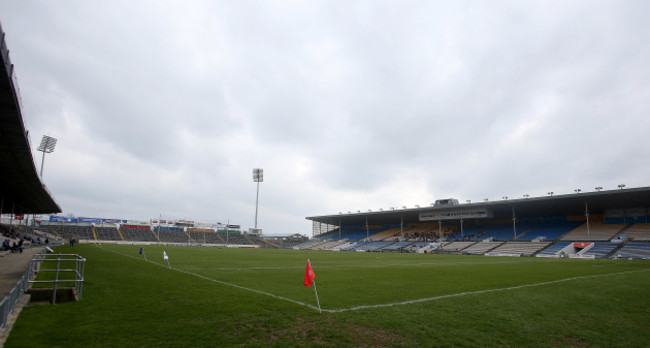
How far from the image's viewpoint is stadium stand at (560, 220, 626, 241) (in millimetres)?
48812

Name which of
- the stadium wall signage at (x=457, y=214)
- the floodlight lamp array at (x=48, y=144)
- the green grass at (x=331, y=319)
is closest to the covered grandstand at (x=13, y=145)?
the green grass at (x=331, y=319)

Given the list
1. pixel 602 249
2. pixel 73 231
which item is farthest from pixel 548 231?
pixel 73 231

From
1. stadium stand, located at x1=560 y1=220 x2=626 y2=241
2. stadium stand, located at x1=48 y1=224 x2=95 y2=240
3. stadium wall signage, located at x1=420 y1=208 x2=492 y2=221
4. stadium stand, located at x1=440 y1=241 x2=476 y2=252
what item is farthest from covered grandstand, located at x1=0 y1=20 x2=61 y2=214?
stadium wall signage, located at x1=420 y1=208 x2=492 y2=221

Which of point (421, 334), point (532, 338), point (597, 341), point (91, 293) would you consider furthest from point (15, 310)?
point (597, 341)

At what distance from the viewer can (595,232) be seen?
5169cm

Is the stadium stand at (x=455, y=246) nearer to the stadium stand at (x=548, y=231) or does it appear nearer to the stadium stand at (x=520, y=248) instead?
the stadium stand at (x=520, y=248)

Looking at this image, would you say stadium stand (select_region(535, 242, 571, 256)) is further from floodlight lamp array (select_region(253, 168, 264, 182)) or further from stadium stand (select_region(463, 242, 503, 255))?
floodlight lamp array (select_region(253, 168, 264, 182))

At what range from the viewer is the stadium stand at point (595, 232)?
4881 cm

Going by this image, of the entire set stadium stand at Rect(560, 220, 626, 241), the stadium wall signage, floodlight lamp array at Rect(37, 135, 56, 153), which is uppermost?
floodlight lamp array at Rect(37, 135, 56, 153)

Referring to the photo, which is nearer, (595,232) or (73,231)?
(595,232)

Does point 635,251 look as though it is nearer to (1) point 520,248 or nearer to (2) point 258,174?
(1) point 520,248

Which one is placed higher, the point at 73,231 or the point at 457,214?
the point at 457,214

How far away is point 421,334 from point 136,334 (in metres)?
5.26

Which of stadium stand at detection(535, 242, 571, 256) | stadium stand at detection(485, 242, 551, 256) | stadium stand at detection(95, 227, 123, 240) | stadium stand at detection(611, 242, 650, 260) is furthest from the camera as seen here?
stadium stand at detection(95, 227, 123, 240)
